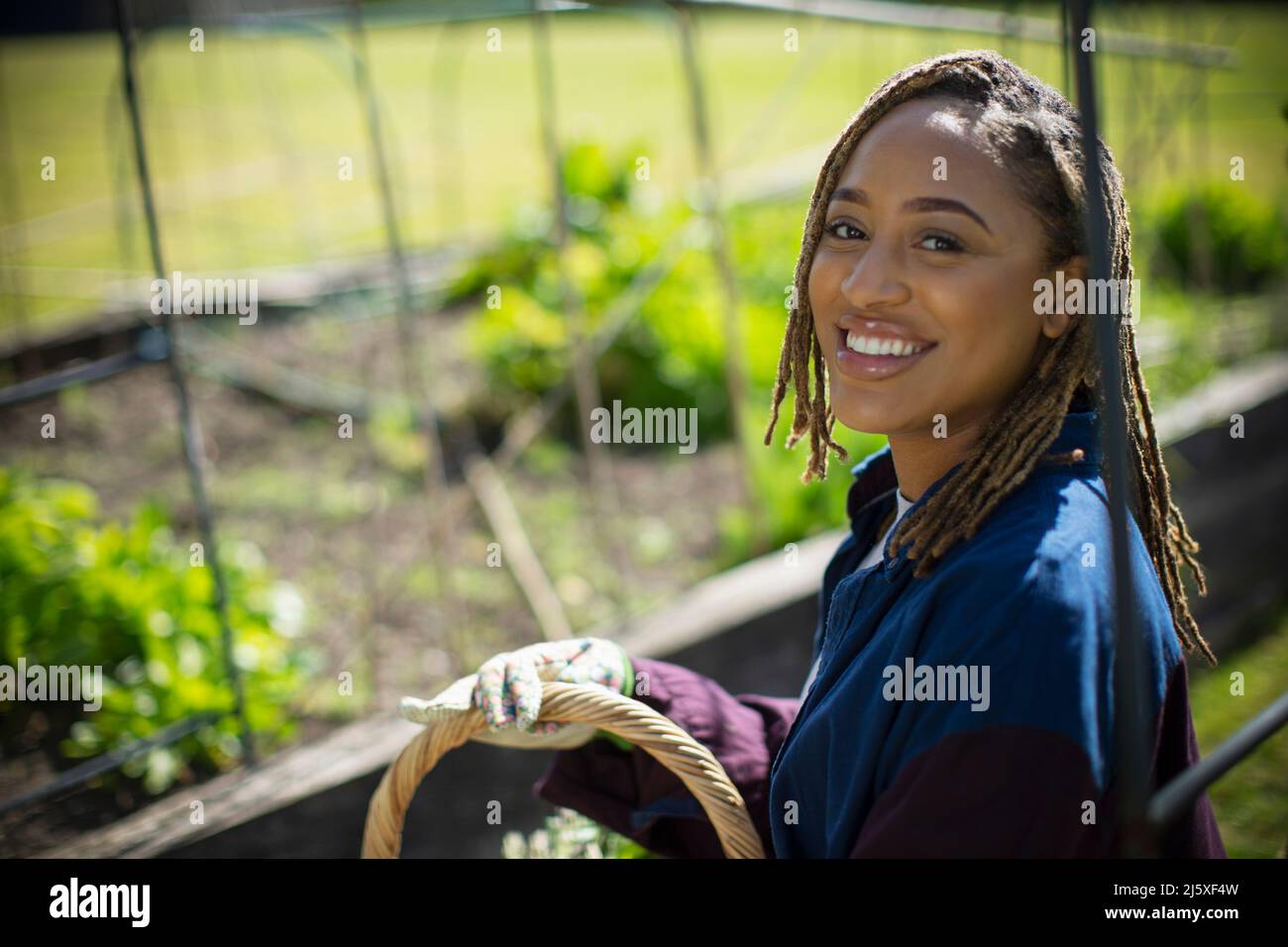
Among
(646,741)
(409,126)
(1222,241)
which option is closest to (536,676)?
(646,741)

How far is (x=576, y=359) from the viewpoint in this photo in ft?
11.2

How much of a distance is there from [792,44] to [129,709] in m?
2.53

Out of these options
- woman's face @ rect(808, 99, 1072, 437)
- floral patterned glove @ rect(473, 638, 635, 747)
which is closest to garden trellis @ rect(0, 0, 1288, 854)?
woman's face @ rect(808, 99, 1072, 437)

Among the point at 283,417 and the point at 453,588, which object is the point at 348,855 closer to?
the point at 453,588

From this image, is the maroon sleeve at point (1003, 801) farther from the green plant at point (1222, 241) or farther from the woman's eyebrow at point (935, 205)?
the green plant at point (1222, 241)

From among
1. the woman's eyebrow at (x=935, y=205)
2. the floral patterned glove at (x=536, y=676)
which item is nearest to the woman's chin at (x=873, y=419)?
the woman's eyebrow at (x=935, y=205)

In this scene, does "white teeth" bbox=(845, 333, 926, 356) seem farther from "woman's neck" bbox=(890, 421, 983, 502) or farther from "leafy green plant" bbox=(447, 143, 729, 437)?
"leafy green plant" bbox=(447, 143, 729, 437)

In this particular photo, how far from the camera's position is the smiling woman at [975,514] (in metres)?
1.26

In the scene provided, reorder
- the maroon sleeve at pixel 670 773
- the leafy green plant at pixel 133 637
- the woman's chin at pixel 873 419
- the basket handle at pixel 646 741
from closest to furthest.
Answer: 1. the woman's chin at pixel 873 419
2. the basket handle at pixel 646 741
3. the maroon sleeve at pixel 670 773
4. the leafy green plant at pixel 133 637

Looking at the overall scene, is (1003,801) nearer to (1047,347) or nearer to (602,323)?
(1047,347)

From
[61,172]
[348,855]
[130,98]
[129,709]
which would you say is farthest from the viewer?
[61,172]

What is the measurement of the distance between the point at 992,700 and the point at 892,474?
73 cm
